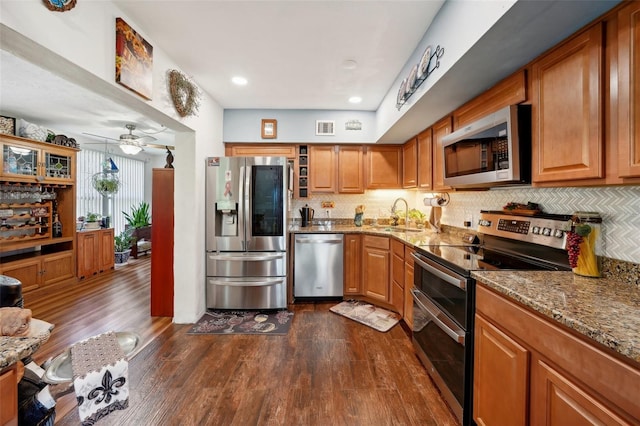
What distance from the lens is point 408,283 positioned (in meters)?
2.47

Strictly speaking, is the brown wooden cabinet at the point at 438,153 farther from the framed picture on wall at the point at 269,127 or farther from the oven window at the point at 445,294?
the framed picture on wall at the point at 269,127

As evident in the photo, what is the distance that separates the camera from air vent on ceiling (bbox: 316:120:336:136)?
3.60 m

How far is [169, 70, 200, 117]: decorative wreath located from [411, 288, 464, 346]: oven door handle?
2674 millimetres

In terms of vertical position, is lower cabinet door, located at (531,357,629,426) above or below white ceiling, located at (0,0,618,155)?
below

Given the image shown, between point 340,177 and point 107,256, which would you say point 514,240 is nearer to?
point 340,177

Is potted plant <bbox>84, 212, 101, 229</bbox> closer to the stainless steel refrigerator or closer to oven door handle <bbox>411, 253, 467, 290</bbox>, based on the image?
the stainless steel refrigerator

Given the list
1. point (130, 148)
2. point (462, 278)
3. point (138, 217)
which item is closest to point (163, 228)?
point (130, 148)

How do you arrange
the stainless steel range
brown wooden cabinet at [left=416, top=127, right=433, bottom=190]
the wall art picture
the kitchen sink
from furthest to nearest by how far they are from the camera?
the kitchen sink < brown wooden cabinet at [left=416, top=127, right=433, bottom=190] < the wall art picture < the stainless steel range

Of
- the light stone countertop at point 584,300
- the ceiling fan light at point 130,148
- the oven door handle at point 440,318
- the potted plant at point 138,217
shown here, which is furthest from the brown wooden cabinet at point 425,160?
the potted plant at point 138,217

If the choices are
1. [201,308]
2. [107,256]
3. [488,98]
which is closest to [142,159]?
[107,256]

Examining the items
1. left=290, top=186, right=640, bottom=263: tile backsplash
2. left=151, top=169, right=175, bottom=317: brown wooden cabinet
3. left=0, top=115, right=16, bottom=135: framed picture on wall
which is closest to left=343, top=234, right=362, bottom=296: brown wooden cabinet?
left=290, top=186, right=640, bottom=263: tile backsplash

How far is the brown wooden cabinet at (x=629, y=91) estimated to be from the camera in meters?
1.00

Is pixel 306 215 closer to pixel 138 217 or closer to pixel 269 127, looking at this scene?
pixel 269 127

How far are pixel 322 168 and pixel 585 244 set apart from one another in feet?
9.32
